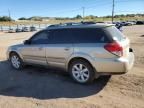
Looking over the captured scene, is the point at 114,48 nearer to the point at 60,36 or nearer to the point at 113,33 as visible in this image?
Result: the point at 113,33

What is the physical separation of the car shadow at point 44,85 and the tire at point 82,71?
0.53 ft

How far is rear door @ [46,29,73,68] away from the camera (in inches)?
275

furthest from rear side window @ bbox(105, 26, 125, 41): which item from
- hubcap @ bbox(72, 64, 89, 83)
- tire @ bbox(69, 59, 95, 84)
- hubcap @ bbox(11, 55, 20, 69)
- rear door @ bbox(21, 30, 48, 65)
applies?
hubcap @ bbox(11, 55, 20, 69)

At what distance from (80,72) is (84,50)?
67 centimetres

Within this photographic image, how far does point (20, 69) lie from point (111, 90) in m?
3.95

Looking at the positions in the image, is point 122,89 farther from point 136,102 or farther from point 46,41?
point 46,41

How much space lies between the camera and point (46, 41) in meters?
7.62

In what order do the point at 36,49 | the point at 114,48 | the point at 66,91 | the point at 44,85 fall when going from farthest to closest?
the point at 36,49 → the point at 44,85 → the point at 66,91 → the point at 114,48

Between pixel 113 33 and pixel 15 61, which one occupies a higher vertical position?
pixel 113 33

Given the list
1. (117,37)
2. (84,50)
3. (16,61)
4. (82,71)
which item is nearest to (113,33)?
(117,37)

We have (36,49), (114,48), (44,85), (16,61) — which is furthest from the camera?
(16,61)

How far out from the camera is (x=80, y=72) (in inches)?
266

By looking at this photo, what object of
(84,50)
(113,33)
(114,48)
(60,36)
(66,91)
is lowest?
(66,91)

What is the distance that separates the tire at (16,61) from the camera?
869 centimetres
